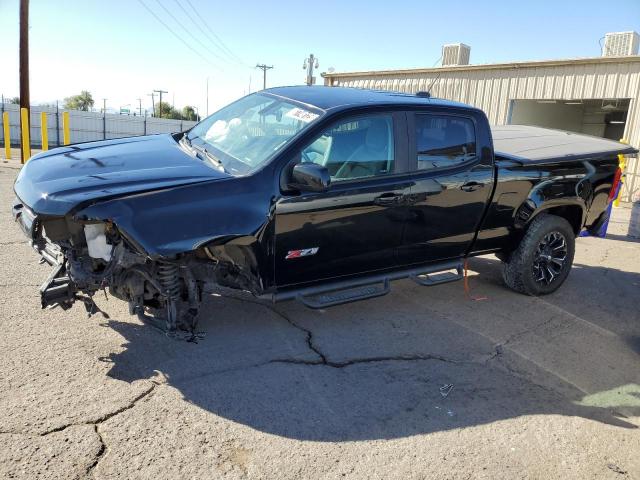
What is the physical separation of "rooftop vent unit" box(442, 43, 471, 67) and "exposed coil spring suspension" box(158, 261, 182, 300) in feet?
63.5

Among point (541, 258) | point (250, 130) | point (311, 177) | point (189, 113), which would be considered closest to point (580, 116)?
point (541, 258)

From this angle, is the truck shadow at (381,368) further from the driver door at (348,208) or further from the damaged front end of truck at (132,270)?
the driver door at (348,208)

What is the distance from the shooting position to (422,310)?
5141 millimetres

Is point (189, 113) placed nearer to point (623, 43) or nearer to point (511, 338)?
point (623, 43)

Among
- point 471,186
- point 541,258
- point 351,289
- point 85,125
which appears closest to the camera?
point 351,289

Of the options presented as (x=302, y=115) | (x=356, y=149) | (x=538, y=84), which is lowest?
(x=356, y=149)

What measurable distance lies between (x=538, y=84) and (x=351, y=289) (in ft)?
47.1

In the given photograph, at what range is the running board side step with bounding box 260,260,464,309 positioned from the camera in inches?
160

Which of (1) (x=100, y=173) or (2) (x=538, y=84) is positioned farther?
(2) (x=538, y=84)

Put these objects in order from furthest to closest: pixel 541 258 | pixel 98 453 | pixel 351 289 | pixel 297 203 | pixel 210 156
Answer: pixel 541 258
pixel 351 289
pixel 210 156
pixel 297 203
pixel 98 453

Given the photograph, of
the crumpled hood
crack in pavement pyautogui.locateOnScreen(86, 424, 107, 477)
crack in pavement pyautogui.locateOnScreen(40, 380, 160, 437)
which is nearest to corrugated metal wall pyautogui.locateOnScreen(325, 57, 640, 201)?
the crumpled hood

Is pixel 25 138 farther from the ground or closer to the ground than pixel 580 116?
closer to the ground

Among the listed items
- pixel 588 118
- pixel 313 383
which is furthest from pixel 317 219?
pixel 588 118

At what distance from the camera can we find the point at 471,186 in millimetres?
4840
